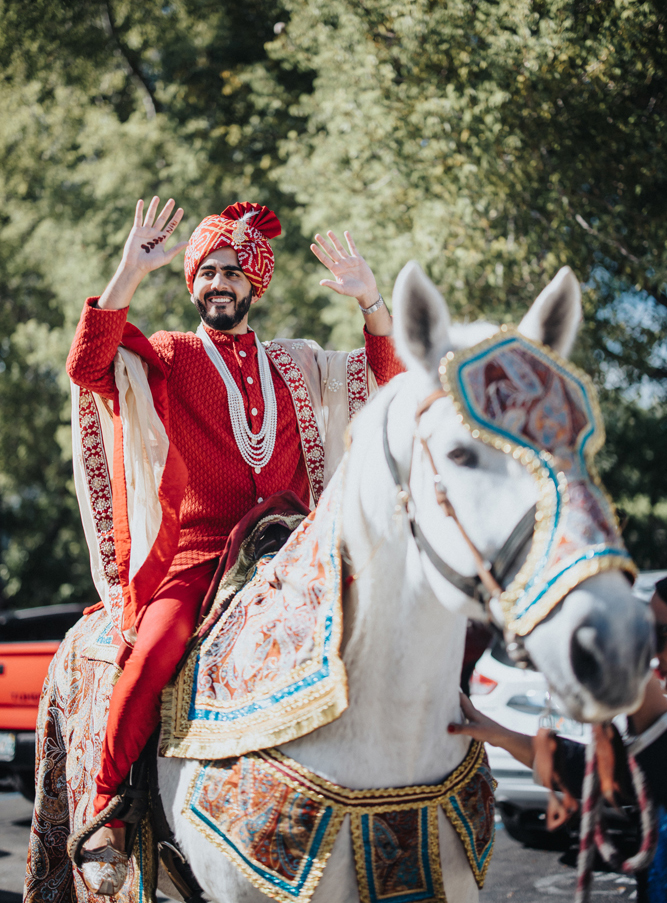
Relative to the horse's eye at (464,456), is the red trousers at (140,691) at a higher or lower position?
lower

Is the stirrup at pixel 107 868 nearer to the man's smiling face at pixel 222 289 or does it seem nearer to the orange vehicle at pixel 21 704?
the man's smiling face at pixel 222 289

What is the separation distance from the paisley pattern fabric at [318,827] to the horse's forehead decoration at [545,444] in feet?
2.68

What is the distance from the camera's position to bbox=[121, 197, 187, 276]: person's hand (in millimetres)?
2701

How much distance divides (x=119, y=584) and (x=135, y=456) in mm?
499

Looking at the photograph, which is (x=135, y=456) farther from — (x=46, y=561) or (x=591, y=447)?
(x=46, y=561)

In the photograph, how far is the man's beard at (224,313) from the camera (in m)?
3.10

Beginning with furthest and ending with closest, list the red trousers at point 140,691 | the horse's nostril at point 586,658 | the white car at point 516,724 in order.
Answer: the white car at point 516,724 < the red trousers at point 140,691 < the horse's nostril at point 586,658

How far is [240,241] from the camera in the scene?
311 centimetres

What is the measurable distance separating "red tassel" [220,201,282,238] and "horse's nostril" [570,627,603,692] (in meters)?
2.25

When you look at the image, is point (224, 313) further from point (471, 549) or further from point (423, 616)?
point (471, 549)

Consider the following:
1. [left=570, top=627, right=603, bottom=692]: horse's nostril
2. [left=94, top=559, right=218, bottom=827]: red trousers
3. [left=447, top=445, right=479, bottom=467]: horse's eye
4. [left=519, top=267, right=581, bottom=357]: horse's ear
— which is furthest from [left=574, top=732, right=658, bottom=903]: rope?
[left=94, top=559, right=218, bottom=827]: red trousers

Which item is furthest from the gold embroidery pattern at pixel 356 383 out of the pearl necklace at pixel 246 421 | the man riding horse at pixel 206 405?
the pearl necklace at pixel 246 421

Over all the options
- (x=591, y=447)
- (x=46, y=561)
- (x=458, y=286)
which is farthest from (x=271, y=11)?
(x=591, y=447)

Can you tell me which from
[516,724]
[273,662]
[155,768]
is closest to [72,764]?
[155,768]
